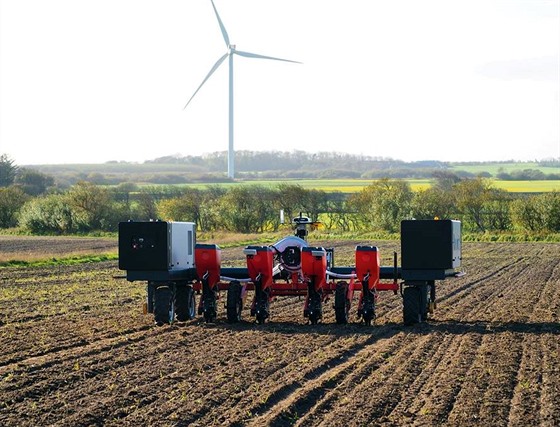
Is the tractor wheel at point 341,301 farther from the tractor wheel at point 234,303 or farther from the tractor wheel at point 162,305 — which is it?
the tractor wheel at point 162,305

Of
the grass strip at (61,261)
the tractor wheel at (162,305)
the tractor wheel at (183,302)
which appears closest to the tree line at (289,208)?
the grass strip at (61,261)

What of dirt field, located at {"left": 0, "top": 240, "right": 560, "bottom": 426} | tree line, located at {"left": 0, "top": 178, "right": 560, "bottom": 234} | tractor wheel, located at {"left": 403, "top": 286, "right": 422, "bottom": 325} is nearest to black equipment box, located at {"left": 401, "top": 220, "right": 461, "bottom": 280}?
tractor wheel, located at {"left": 403, "top": 286, "right": 422, "bottom": 325}

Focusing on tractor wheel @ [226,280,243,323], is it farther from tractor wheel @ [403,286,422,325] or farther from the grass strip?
the grass strip

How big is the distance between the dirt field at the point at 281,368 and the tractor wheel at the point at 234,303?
0.25 meters

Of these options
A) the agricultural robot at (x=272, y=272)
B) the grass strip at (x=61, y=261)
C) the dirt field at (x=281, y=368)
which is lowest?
the grass strip at (x=61, y=261)

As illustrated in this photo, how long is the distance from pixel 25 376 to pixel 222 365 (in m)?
2.71

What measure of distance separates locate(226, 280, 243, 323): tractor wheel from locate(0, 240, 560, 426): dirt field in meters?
0.25

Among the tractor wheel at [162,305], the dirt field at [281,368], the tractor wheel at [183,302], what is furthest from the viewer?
the tractor wheel at [183,302]

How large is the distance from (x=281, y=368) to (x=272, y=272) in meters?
5.83

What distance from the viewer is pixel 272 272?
20641mm

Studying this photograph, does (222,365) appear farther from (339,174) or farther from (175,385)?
(339,174)

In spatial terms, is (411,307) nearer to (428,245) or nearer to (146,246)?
(428,245)

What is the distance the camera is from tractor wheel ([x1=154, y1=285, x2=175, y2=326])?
19984 mm

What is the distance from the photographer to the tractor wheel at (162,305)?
1998cm
